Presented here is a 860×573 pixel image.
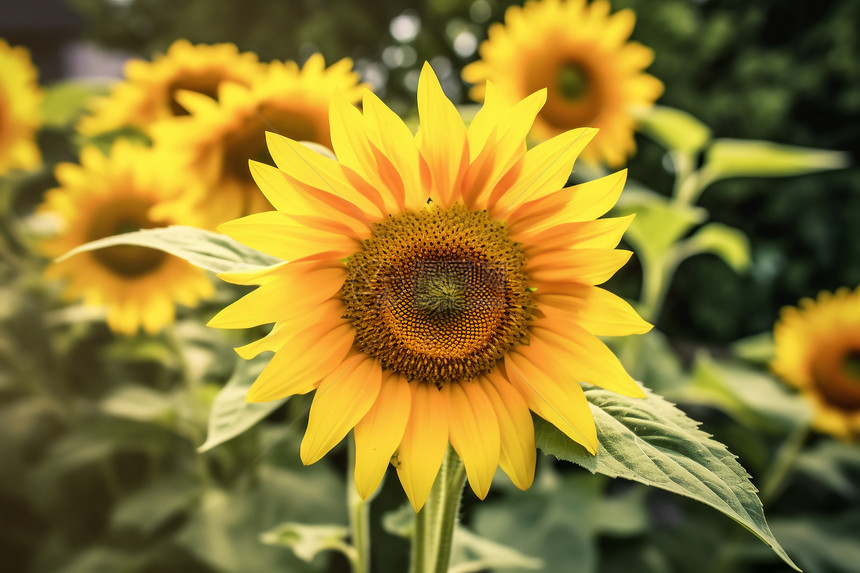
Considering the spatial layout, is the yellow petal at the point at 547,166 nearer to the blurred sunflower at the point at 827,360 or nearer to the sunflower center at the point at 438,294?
the sunflower center at the point at 438,294

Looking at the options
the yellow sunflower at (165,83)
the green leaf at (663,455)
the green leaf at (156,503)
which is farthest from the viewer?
the green leaf at (156,503)

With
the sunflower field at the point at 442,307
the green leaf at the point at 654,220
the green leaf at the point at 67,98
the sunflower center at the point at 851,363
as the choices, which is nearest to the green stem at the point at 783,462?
the sunflower field at the point at 442,307

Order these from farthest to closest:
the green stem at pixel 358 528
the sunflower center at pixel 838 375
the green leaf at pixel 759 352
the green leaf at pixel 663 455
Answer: the green leaf at pixel 759 352 → the sunflower center at pixel 838 375 → the green stem at pixel 358 528 → the green leaf at pixel 663 455

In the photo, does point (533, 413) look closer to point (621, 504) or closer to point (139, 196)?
point (139, 196)

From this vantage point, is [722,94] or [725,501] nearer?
[725,501]

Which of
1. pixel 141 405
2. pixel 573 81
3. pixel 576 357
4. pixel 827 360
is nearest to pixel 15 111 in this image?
pixel 141 405

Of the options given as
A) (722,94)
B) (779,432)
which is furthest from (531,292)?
(722,94)

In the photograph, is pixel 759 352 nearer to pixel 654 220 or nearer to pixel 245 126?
pixel 654 220
